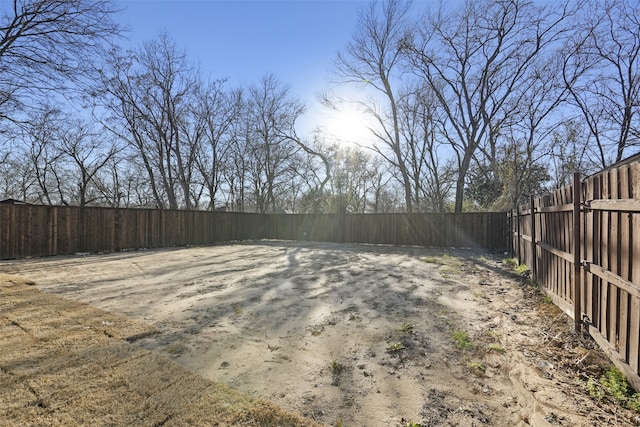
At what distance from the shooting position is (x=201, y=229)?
13.1m

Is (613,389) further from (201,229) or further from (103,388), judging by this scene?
(201,229)

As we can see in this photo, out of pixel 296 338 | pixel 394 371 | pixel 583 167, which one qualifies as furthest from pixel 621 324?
pixel 583 167

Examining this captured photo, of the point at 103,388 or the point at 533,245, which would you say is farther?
the point at 533,245

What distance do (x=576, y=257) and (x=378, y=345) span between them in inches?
78.0

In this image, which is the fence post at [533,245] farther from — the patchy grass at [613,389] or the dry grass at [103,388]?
the dry grass at [103,388]

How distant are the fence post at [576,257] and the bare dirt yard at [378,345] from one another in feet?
0.70

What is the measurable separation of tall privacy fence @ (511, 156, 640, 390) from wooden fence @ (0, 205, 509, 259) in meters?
7.85

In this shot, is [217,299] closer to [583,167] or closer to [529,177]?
[529,177]

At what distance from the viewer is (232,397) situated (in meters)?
1.71

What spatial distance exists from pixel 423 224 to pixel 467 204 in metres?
9.16

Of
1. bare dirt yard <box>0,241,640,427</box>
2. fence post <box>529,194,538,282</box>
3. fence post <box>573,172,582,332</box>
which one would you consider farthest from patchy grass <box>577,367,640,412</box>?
fence post <box>529,194,538,282</box>

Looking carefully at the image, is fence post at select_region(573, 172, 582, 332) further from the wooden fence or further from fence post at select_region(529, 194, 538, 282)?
the wooden fence

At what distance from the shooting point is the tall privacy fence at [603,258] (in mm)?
1838

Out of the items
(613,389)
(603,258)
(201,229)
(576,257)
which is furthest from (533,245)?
(201,229)
